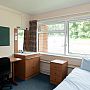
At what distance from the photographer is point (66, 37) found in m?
3.87

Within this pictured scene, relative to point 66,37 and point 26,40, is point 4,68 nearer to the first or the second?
point 26,40

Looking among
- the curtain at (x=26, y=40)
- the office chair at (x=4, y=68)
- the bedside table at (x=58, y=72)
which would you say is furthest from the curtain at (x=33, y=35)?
the office chair at (x=4, y=68)

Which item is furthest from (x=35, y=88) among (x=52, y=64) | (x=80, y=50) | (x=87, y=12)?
(x=87, y=12)

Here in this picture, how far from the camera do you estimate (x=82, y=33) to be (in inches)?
145

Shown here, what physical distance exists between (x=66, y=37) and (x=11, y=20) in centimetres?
203

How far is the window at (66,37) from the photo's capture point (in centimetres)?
364

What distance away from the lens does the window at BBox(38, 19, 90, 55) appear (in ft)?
12.0

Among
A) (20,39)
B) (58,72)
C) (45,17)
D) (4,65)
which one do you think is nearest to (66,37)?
(45,17)

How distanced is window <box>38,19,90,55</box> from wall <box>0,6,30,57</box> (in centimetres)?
85

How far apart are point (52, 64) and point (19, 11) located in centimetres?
229

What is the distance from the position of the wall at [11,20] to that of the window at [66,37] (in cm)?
85

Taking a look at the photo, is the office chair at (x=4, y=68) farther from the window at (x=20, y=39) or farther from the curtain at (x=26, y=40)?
the curtain at (x=26, y=40)

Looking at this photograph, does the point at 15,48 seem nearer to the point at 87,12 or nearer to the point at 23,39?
the point at 23,39

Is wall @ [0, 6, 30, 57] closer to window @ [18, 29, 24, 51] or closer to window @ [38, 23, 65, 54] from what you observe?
window @ [18, 29, 24, 51]
